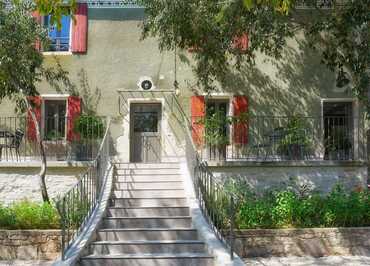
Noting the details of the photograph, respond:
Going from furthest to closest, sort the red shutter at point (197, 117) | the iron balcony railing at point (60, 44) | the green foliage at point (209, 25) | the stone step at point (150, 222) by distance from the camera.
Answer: the iron balcony railing at point (60, 44) < the red shutter at point (197, 117) < the green foliage at point (209, 25) < the stone step at point (150, 222)

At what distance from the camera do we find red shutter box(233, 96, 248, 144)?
45.5ft

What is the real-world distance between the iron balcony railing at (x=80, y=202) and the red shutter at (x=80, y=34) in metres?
4.22

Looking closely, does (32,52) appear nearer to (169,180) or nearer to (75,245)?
(169,180)

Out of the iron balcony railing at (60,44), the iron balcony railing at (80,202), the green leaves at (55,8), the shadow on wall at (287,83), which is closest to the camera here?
the green leaves at (55,8)

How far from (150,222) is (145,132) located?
5619 millimetres

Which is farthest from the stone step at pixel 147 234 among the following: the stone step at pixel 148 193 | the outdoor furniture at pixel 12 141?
the outdoor furniture at pixel 12 141

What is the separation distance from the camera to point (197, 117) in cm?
1391

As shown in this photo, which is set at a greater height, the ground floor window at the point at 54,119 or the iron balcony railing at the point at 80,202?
the ground floor window at the point at 54,119

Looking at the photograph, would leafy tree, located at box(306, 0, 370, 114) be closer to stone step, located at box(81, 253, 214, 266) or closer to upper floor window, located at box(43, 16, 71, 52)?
stone step, located at box(81, 253, 214, 266)

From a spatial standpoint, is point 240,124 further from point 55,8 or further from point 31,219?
point 55,8

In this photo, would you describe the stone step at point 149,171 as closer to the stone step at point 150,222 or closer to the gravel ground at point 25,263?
the stone step at point 150,222

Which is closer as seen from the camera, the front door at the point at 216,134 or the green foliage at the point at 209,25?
the green foliage at the point at 209,25

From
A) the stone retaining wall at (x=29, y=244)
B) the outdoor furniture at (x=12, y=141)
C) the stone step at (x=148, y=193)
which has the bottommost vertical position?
the stone retaining wall at (x=29, y=244)

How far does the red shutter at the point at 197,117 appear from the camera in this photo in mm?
13734
